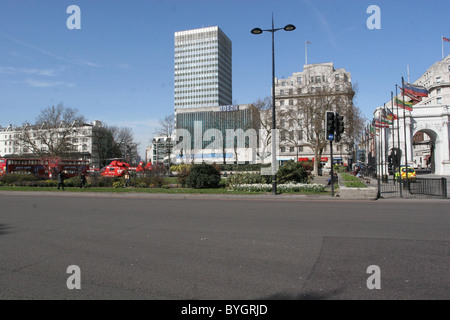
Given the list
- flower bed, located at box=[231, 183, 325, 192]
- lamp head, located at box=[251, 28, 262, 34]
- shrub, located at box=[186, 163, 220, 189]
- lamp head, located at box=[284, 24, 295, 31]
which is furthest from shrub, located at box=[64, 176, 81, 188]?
lamp head, located at box=[284, 24, 295, 31]

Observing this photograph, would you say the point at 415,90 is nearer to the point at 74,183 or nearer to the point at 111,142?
the point at 74,183

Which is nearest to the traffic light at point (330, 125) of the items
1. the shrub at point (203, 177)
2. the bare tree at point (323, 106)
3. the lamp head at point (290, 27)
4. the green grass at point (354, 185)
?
the green grass at point (354, 185)

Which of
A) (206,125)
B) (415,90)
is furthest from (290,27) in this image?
(206,125)

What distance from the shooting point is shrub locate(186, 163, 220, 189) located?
78.6 ft

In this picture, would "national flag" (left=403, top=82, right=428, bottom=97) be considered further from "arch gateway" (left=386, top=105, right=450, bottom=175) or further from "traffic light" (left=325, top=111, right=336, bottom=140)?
"arch gateway" (left=386, top=105, right=450, bottom=175)

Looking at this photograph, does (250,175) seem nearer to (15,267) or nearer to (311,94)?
(15,267)

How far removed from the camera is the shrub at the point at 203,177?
23953 mm

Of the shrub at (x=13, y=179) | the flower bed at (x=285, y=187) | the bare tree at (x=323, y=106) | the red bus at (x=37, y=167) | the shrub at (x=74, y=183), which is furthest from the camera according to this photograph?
the bare tree at (x=323, y=106)

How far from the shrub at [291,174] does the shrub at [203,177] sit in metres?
4.78

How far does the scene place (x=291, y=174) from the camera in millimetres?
22609

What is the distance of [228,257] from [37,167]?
144ft

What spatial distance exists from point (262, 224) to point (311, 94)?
41.7m

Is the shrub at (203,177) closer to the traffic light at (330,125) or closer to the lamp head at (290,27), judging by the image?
the traffic light at (330,125)

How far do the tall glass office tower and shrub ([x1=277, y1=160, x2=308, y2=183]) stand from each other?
12755cm
